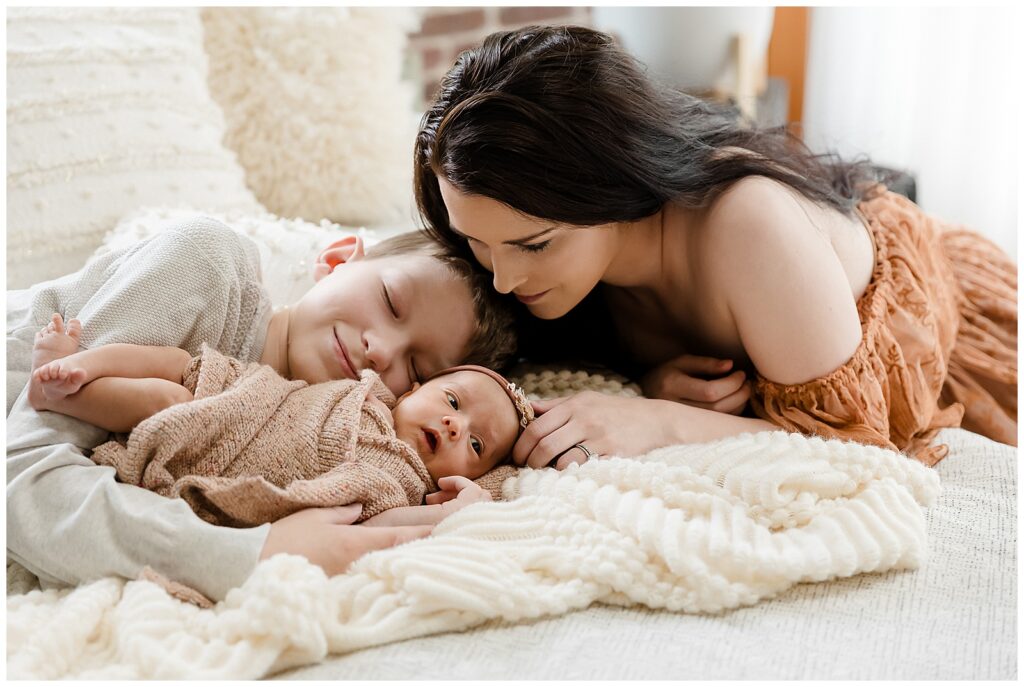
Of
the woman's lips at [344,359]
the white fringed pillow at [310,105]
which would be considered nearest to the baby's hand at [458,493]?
the woman's lips at [344,359]

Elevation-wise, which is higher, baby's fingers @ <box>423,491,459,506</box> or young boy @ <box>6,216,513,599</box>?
young boy @ <box>6,216,513,599</box>

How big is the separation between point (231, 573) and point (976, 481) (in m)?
0.86

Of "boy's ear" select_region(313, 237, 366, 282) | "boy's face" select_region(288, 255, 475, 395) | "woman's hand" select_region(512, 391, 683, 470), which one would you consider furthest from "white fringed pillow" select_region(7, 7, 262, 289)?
"woman's hand" select_region(512, 391, 683, 470)

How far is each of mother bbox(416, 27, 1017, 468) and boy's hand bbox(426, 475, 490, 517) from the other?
101 millimetres

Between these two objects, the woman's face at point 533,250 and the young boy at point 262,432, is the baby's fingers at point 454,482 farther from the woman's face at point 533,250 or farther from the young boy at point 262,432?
the woman's face at point 533,250

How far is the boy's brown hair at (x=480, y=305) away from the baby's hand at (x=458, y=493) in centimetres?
27

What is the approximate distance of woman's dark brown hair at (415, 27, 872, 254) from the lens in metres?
1.09

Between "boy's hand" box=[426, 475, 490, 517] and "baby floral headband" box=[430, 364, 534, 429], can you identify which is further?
"baby floral headband" box=[430, 364, 534, 429]

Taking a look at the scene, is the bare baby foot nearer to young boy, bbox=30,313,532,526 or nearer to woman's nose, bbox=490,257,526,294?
young boy, bbox=30,313,532,526

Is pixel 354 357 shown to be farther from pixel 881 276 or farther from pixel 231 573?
pixel 881 276

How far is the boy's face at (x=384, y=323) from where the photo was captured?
3.85 ft

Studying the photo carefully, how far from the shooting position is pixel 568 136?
3.60 feet

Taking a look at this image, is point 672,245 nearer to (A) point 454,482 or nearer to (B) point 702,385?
(B) point 702,385

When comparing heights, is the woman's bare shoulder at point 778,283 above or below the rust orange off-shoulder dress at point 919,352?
above
